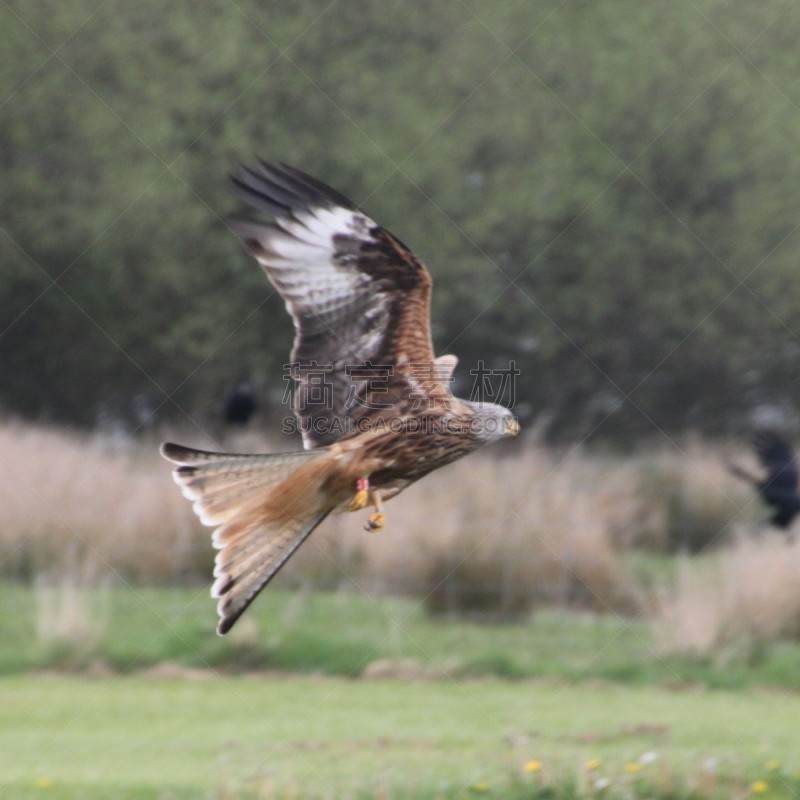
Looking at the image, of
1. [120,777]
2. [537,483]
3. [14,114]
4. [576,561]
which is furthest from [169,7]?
[120,777]

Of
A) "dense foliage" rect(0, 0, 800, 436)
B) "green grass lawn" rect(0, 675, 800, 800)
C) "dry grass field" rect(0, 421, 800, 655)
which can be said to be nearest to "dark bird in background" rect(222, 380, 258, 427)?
"green grass lawn" rect(0, 675, 800, 800)

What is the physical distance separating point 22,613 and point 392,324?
641cm

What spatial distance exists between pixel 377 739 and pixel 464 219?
7959 mm

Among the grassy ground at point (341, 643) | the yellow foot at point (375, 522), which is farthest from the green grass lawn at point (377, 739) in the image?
the yellow foot at point (375, 522)

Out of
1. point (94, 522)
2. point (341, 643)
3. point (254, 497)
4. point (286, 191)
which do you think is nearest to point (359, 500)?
point (254, 497)

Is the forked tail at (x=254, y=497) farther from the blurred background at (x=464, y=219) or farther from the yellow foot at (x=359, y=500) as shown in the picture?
the blurred background at (x=464, y=219)

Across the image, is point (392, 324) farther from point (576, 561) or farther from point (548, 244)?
point (548, 244)

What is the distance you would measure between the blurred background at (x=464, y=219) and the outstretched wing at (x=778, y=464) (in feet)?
6.66

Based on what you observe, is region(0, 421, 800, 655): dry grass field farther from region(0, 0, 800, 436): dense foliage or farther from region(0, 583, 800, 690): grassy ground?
region(0, 0, 800, 436): dense foliage

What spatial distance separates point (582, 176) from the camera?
49.5 ft

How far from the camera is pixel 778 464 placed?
10.0m

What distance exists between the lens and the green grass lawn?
256 inches

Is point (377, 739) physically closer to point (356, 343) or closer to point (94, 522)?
point (356, 343)

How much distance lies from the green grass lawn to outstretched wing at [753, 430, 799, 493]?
148 centimetres
